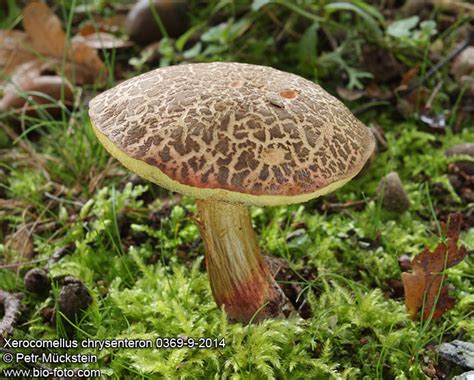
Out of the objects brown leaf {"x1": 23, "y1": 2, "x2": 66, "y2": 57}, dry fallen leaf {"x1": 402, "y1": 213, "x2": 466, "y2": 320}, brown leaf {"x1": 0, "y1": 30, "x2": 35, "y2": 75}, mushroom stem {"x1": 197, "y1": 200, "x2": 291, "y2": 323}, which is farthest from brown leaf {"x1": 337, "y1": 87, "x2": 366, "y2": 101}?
brown leaf {"x1": 0, "y1": 30, "x2": 35, "y2": 75}

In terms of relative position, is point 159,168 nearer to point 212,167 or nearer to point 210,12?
point 212,167

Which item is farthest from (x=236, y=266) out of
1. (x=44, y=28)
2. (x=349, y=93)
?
(x=44, y=28)

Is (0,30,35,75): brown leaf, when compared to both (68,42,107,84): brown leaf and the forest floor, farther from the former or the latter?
(68,42,107,84): brown leaf

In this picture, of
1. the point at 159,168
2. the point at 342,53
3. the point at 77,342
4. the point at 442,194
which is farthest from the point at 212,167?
the point at 342,53

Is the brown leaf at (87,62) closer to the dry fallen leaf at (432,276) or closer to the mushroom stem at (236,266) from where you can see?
the mushroom stem at (236,266)

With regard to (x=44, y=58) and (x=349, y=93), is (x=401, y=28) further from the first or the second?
(x=44, y=58)

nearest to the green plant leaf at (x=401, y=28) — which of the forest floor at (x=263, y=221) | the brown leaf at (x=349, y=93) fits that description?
the forest floor at (x=263, y=221)

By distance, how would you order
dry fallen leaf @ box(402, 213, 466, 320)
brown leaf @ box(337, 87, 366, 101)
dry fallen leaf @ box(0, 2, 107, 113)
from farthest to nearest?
1. dry fallen leaf @ box(0, 2, 107, 113)
2. brown leaf @ box(337, 87, 366, 101)
3. dry fallen leaf @ box(402, 213, 466, 320)
